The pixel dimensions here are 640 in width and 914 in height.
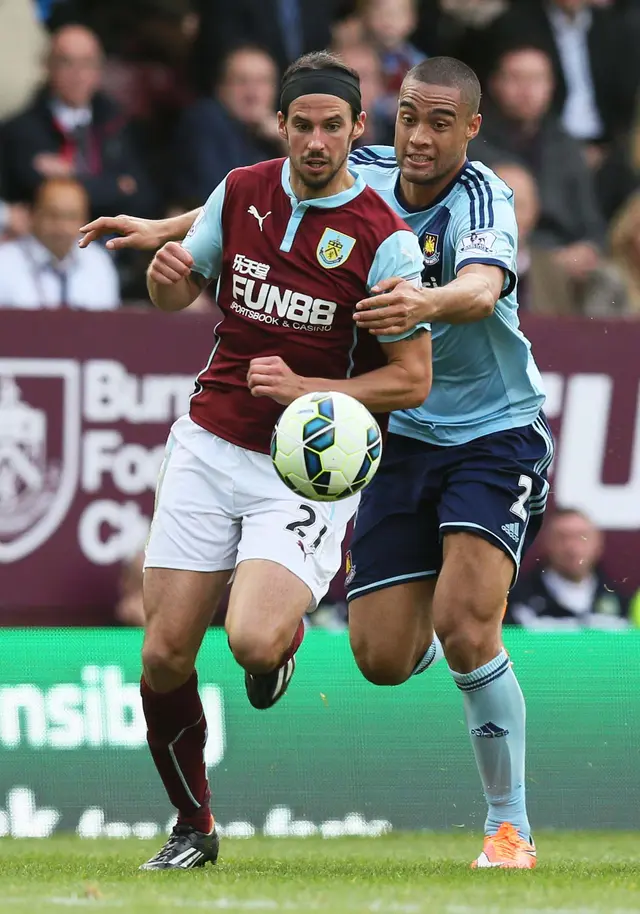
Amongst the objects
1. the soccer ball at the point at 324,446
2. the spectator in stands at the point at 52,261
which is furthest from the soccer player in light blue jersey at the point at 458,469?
the spectator in stands at the point at 52,261

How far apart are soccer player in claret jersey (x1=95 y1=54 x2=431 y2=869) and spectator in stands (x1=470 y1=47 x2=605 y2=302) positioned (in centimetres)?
607

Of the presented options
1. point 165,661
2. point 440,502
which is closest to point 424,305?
point 440,502

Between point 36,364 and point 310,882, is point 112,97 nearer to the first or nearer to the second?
point 36,364

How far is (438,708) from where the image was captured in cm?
767

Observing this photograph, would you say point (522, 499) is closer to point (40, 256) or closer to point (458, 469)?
point (458, 469)

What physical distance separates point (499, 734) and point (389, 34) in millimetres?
7297

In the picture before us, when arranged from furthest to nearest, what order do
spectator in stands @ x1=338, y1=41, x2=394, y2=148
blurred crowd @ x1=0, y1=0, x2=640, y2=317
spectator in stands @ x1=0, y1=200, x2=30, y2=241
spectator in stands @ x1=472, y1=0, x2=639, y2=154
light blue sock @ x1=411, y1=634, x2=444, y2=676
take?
spectator in stands @ x1=472, y1=0, x2=639, y2=154, spectator in stands @ x1=338, y1=41, x2=394, y2=148, blurred crowd @ x1=0, y1=0, x2=640, y2=317, spectator in stands @ x1=0, y1=200, x2=30, y2=241, light blue sock @ x1=411, y1=634, x2=444, y2=676

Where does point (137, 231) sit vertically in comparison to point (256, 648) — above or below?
above

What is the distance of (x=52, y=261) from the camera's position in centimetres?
999

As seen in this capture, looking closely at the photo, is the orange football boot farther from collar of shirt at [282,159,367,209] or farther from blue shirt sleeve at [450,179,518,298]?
collar of shirt at [282,159,367,209]

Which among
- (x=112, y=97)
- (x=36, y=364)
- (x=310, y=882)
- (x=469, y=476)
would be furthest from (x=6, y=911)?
(x=112, y=97)

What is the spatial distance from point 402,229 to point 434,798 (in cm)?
294

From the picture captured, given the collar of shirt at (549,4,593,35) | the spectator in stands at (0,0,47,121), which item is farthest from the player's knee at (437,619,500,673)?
the collar of shirt at (549,4,593,35)

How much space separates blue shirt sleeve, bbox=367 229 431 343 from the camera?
5684 millimetres
